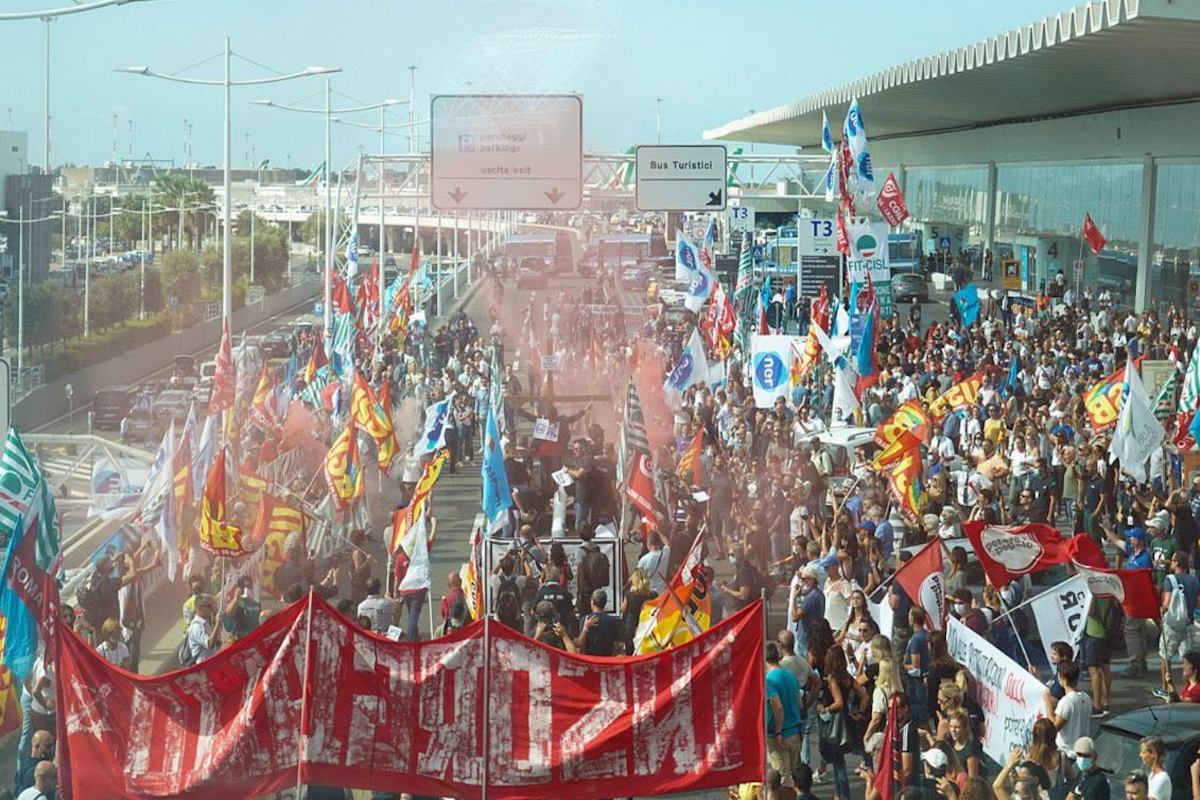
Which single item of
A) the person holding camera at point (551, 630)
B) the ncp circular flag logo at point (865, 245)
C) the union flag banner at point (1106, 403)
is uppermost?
the ncp circular flag logo at point (865, 245)

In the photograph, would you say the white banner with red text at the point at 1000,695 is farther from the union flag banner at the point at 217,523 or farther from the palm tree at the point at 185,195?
the palm tree at the point at 185,195

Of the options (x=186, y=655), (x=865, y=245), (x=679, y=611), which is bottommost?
(x=186, y=655)

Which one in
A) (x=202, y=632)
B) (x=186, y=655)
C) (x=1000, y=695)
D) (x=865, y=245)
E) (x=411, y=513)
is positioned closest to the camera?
(x=1000, y=695)

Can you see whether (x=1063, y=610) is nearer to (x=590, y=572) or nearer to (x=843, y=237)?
(x=590, y=572)

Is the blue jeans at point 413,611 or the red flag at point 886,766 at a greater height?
the red flag at point 886,766

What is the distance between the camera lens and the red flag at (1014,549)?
43.3 ft

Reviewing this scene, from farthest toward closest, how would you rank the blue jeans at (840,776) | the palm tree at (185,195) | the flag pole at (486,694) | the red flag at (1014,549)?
the palm tree at (185,195) → the red flag at (1014,549) → the blue jeans at (840,776) → the flag pole at (486,694)

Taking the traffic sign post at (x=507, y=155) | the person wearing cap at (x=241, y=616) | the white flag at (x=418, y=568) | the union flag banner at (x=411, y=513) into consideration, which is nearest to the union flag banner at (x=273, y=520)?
the union flag banner at (x=411, y=513)

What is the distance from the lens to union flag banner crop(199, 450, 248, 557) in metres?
15.2

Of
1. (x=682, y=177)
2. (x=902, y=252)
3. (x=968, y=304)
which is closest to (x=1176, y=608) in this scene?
(x=682, y=177)

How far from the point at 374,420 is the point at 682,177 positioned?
1173 centimetres

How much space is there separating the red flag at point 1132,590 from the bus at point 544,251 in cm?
6780

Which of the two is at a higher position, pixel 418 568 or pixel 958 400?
pixel 958 400

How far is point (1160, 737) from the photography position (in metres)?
10.2
